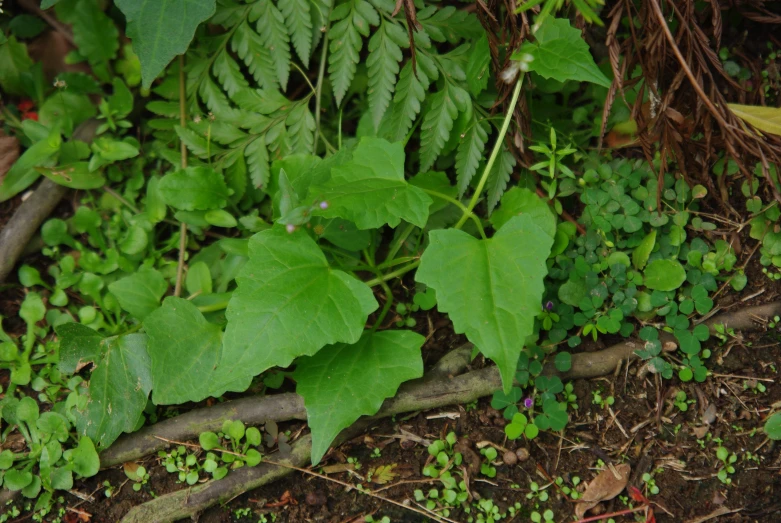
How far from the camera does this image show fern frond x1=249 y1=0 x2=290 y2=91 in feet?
8.93

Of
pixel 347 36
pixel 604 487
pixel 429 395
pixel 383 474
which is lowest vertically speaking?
pixel 604 487

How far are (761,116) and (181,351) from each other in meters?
2.35

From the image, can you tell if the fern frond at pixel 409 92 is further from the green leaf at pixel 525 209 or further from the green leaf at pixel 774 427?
the green leaf at pixel 774 427

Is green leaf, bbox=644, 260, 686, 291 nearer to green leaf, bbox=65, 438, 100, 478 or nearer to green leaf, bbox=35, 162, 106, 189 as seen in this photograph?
green leaf, bbox=65, 438, 100, 478

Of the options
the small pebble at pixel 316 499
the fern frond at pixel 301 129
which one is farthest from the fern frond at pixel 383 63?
the small pebble at pixel 316 499

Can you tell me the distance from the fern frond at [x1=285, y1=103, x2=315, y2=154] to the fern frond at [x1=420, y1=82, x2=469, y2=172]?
0.50m

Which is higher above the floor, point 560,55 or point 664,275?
point 560,55

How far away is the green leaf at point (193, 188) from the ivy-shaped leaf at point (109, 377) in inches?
23.3

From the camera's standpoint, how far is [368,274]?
9.30 feet

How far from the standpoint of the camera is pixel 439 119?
264 cm

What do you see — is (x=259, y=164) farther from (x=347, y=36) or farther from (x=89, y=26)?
(x=89, y=26)

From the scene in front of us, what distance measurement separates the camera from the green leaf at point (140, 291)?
270 centimetres

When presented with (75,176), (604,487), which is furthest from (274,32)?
(604,487)

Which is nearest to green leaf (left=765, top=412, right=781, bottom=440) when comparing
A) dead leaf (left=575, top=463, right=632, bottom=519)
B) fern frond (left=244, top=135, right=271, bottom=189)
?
dead leaf (left=575, top=463, right=632, bottom=519)
